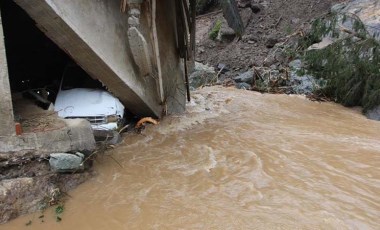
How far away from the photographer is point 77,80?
25.0ft

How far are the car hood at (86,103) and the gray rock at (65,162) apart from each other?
5.93 ft

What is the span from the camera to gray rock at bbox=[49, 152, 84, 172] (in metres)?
4.69

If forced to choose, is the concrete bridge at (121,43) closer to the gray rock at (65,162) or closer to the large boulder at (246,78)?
the gray rock at (65,162)

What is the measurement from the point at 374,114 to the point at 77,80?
6778 millimetres

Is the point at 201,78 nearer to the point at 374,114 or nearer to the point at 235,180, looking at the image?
the point at 374,114

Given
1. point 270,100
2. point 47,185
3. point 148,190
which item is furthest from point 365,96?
point 47,185

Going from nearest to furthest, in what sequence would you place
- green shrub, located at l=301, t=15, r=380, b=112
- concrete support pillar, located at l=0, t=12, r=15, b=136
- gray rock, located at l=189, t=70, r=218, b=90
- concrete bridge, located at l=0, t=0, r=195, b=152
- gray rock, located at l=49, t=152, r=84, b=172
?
concrete support pillar, located at l=0, t=12, r=15, b=136, gray rock, located at l=49, t=152, r=84, b=172, concrete bridge, located at l=0, t=0, r=195, b=152, green shrub, located at l=301, t=15, r=380, b=112, gray rock, located at l=189, t=70, r=218, b=90

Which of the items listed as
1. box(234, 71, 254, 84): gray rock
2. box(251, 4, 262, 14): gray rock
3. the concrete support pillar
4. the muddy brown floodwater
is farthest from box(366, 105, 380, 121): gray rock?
box(251, 4, 262, 14): gray rock

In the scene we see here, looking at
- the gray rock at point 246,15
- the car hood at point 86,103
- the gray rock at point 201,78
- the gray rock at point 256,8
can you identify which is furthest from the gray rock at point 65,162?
the gray rock at point 256,8

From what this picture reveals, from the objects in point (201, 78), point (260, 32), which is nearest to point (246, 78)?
point (201, 78)

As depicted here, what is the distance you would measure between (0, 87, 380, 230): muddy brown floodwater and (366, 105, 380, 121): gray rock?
2.62 ft

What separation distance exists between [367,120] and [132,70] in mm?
5497

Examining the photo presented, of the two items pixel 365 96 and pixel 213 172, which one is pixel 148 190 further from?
pixel 365 96

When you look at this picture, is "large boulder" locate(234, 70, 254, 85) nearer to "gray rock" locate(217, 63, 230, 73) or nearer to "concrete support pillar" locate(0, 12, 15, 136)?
"gray rock" locate(217, 63, 230, 73)
